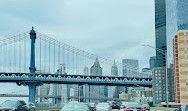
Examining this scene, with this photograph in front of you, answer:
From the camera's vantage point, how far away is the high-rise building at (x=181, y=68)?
73500mm

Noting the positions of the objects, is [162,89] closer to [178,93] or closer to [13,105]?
[178,93]

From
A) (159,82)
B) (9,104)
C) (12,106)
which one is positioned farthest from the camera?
(159,82)

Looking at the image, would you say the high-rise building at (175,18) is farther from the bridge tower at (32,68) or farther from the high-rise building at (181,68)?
the high-rise building at (181,68)

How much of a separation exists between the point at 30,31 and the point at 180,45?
180 ft

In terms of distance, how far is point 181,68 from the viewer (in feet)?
243

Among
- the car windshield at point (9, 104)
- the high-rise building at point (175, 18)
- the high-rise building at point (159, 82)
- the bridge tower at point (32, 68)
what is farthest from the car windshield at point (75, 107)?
the high-rise building at point (175, 18)

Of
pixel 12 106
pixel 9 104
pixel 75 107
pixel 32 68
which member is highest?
pixel 32 68

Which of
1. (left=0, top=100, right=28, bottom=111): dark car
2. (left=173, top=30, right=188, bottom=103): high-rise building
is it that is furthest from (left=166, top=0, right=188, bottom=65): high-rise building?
(left=0, top=100, right=28, bottom=111): dark car

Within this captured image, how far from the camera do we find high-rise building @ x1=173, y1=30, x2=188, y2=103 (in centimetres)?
7350

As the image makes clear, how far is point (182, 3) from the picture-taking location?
614 feet

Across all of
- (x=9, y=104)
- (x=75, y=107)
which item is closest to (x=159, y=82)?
(x=9, y=104)

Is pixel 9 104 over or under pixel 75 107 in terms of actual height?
under

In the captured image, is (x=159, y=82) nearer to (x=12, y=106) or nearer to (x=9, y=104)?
(x=9, y=104)

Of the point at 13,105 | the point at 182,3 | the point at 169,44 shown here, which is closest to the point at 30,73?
the point at 13,105
